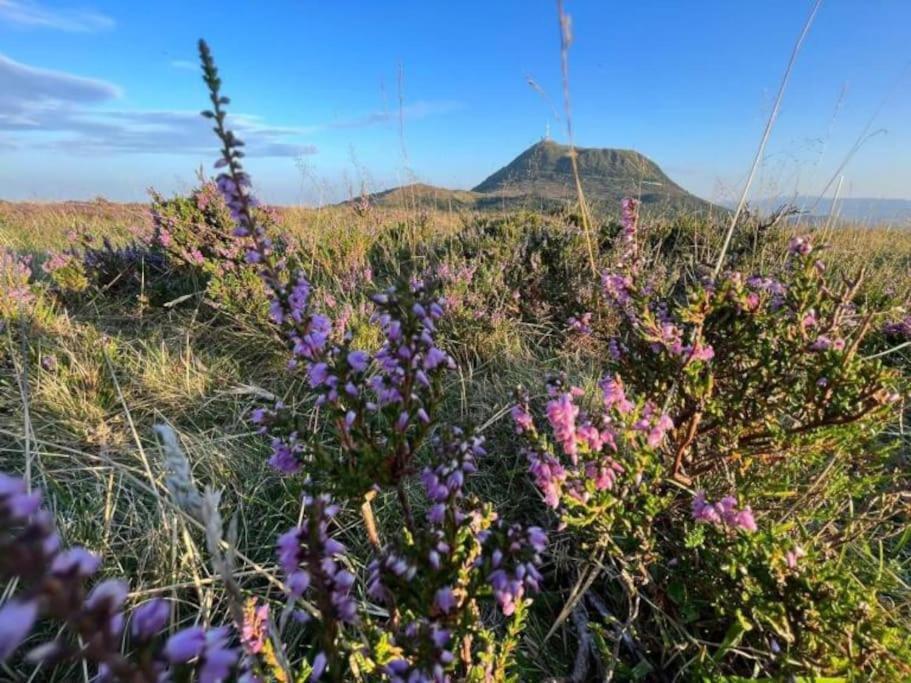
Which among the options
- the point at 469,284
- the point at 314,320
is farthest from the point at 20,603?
the point at 469,284

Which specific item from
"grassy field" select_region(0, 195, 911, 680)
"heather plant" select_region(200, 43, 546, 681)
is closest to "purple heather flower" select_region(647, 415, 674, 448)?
"grassy field" select_region(0, 195, 911, 680)

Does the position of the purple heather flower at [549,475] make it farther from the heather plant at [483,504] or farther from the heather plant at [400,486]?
the heather plant at [400,486]

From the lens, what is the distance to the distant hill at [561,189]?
773 centimetres

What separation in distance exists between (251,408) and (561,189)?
34.3 feet

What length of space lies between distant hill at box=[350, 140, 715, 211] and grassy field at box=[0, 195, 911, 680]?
4.35 ft

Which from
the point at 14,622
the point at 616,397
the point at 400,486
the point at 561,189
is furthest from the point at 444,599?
the point at 561,189

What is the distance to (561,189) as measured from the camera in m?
12.4

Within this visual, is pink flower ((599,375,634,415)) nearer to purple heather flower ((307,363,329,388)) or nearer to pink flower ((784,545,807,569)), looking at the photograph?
pink flower ((784,545,807,569))

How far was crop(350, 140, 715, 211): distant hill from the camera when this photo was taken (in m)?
7.73

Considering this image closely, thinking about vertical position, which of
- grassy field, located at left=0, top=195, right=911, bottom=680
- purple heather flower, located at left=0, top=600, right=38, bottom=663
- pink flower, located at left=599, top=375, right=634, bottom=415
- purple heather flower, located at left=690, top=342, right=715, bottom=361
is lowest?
grassy field, located at left=0, top=195, right=911, bottom=680

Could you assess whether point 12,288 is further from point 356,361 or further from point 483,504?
point 483,504

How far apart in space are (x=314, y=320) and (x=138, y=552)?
1627mm

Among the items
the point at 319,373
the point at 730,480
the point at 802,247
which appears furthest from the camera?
the point at 730,480

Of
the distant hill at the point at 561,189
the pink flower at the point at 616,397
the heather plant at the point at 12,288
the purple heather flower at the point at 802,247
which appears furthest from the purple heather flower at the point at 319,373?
Result: the heather plant at the point at 12,288
